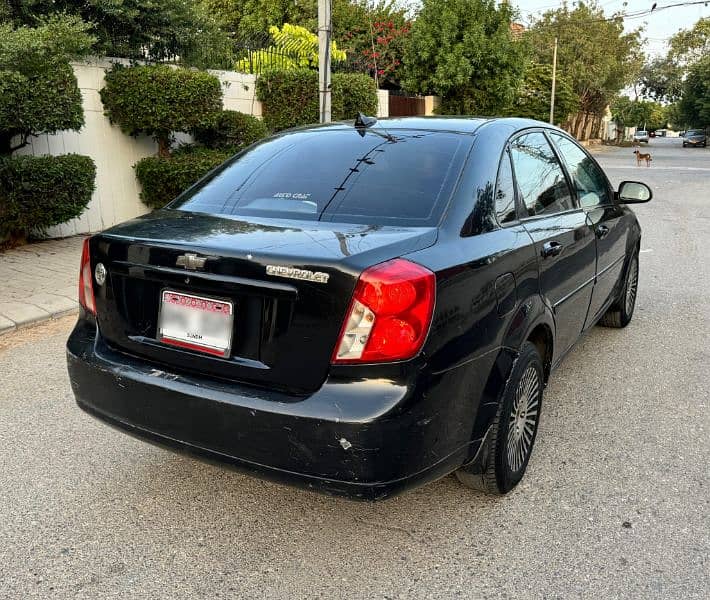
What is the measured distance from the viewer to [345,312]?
2314 mm

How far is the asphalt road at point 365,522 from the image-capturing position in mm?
2514

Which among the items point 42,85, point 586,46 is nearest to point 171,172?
point 42,85

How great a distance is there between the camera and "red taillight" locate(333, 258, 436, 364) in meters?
2.29

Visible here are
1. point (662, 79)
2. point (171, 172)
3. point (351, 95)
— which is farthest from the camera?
point (662, 79)

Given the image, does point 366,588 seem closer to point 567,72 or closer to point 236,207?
point 236,207

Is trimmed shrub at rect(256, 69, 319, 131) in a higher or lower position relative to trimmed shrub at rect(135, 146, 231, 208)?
higher

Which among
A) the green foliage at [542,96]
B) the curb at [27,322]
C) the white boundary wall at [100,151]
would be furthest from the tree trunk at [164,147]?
the green foliage at [542,96]

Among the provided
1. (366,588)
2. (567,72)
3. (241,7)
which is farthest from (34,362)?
(567,72)

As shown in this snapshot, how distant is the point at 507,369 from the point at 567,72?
43.4 meters

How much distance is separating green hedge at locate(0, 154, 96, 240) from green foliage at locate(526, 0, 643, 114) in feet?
122

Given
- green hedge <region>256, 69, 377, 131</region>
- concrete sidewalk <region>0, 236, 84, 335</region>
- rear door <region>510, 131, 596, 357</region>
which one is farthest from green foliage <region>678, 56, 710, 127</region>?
rear door <region>510, 131, 596, 357</region>

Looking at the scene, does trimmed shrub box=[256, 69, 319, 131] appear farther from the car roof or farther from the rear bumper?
the rear bumper

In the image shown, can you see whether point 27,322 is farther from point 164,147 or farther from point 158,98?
point 164,147

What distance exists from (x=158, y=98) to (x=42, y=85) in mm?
1727
